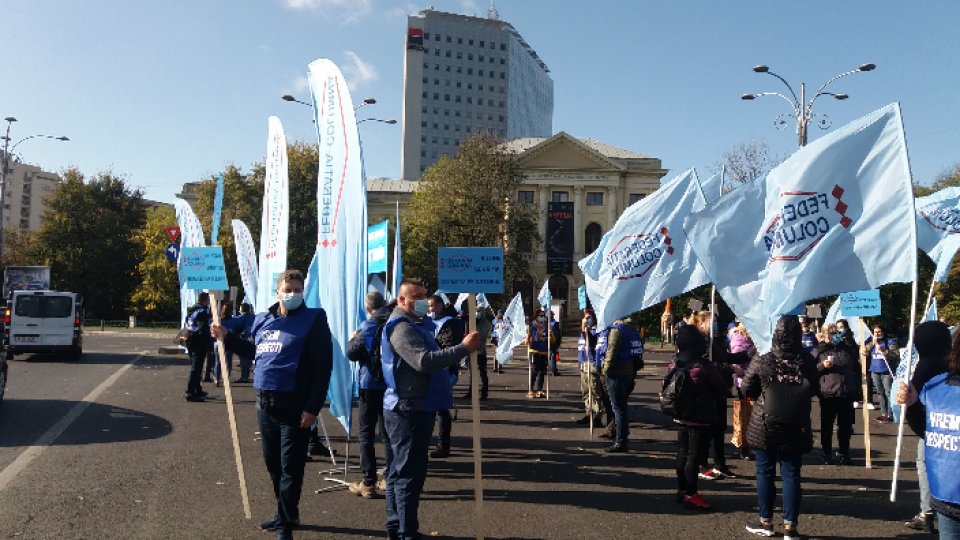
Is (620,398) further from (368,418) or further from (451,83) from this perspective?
(451,83)

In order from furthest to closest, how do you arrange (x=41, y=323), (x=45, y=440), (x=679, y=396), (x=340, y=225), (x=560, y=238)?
(x=560, y=238), (x=41, y=323), (x=45, y=440), (x=340, y=225), (x=679, y=396)

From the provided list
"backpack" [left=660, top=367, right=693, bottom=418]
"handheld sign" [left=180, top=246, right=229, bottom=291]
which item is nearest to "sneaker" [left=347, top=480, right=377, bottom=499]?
"handheld sign" [left=180, top=246, right=229, bottom=291]

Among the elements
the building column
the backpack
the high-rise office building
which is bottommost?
the backpack

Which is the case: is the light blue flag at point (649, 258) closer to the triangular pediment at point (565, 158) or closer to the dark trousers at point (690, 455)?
the dark trousers at point (690, 455)

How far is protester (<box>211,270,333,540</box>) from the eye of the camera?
5.48m

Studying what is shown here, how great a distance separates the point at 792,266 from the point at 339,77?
4.90 meters

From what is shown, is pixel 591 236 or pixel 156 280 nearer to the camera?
pixel 156 280

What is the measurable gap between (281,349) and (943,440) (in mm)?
4232

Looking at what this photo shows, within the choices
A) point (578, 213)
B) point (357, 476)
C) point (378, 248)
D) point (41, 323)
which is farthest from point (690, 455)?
point (578, 213)

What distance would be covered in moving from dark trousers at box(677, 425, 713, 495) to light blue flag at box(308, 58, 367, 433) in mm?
3238

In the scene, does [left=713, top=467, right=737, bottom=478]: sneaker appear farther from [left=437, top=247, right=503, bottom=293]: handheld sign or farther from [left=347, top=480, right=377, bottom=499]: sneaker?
[left=347, top=480, right=377, bottom=499]: sneaker

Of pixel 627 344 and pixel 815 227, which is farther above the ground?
pixel 815 227

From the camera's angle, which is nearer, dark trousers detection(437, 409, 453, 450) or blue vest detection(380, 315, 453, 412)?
blue vest detection(380, 315, 453, 412)

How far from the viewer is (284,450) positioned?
551 centimetres
